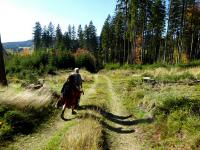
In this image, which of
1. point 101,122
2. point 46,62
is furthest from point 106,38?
point 101,122

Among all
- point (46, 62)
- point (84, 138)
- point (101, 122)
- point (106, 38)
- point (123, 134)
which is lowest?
point (123, 134)

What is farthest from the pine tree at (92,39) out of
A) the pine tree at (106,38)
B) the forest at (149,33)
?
the pine tree at (106,38)

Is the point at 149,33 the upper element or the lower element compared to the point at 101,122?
upper

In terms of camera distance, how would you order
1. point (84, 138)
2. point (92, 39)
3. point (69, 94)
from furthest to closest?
point (92, 39), point (69, 94), point (84, 138)

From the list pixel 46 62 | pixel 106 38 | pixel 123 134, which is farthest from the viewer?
pixel 106 38

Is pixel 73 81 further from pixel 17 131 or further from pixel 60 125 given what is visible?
pixel 17 131

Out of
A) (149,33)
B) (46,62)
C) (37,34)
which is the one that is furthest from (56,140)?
(37,34)

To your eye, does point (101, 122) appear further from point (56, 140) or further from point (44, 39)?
point (44, 39)

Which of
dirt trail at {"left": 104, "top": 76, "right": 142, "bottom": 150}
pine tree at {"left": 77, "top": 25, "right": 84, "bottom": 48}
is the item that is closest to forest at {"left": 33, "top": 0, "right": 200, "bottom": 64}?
pine tree at {"left": 77, "top": 25, "right": 84, "bottom": 48}

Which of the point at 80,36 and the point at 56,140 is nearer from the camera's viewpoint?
the point at 56,140

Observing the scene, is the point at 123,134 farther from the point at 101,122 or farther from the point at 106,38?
the point at 106,38

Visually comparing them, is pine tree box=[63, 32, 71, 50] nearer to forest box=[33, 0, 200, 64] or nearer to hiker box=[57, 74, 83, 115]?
forest box=[33, 0, 200, 64]

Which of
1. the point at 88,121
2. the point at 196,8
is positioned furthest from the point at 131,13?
the point at 88,121

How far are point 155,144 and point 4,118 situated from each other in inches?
211
